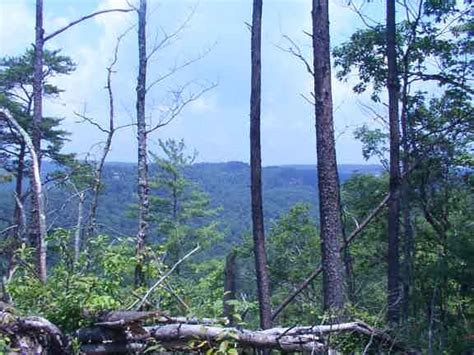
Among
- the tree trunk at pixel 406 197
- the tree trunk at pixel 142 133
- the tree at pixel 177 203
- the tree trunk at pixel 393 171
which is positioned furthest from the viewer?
the tree at pixel 177 203

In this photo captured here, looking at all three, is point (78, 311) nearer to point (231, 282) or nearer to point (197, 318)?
point (197, 318)

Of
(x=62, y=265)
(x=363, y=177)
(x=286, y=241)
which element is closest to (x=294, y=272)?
(x=286, y=241)

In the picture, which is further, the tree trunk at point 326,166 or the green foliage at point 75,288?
the tree trunk at point 326,166

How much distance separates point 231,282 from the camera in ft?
27.0

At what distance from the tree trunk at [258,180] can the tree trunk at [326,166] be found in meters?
2.60

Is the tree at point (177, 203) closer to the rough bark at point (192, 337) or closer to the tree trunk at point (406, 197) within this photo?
the tree trunk at point (406, 197)

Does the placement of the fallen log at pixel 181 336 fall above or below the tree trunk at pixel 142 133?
below

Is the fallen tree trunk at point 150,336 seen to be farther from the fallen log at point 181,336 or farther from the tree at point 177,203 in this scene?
the tree at point 177,203

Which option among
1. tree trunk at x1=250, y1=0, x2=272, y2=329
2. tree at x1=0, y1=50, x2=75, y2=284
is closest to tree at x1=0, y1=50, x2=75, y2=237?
tree at x1=0, y1=50, x2=75, y2=284

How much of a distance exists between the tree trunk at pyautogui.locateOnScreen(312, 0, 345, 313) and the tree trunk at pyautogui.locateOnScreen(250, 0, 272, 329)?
2599 mm

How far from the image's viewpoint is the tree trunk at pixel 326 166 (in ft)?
24.2

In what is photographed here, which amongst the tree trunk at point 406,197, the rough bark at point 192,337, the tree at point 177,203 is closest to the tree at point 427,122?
the tree trunk at point 406,197

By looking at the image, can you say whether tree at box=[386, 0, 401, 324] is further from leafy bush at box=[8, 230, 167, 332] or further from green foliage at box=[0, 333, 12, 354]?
green foliage at box=[0, 333, 12, 354]

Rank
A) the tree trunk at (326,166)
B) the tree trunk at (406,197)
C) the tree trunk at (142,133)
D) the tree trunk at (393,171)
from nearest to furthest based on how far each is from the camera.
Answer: the tree trunk at (326,166)
the tree trunk at (142,133)
the tree trunk at (393,171)
the tree trunk at (406,197)
